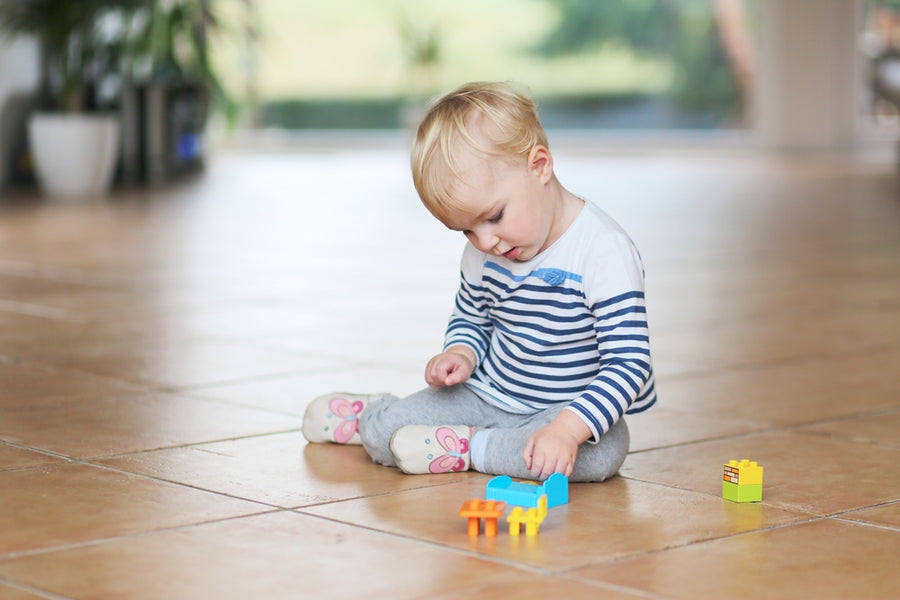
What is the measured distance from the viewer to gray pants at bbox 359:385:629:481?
1.61 meters

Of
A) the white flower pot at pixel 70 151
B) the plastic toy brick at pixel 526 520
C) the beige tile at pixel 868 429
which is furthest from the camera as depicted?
the white flower pot at pixel 70 151

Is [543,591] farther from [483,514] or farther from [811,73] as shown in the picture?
[811,73]

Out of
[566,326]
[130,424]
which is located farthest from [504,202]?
Answer: [130,424]

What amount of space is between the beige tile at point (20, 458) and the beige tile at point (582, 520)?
1.33 ft

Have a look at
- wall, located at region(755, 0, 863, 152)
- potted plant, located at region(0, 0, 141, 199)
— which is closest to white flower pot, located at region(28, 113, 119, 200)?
potted plant, located at region(0, 0, 141, 199)

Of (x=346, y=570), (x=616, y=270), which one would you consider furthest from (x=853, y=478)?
(x=346, y=570)

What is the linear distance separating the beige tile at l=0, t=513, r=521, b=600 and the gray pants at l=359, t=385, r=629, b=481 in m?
0.32

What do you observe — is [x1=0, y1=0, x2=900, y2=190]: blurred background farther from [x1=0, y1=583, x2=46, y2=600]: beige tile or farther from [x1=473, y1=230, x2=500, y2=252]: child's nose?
[x1=0, y1=583, x2=46, y2=600]: beige tile

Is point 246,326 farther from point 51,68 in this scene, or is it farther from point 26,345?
point 51,68

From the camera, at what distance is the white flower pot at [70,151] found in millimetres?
6426

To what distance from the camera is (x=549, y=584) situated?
1.20m

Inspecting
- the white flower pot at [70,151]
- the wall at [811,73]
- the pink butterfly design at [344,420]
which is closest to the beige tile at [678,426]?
the pink butterfly design at [344,420]

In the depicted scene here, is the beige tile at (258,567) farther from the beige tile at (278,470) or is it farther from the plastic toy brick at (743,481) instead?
the plastic toy brick at (743,481)

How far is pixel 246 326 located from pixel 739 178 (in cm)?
574
